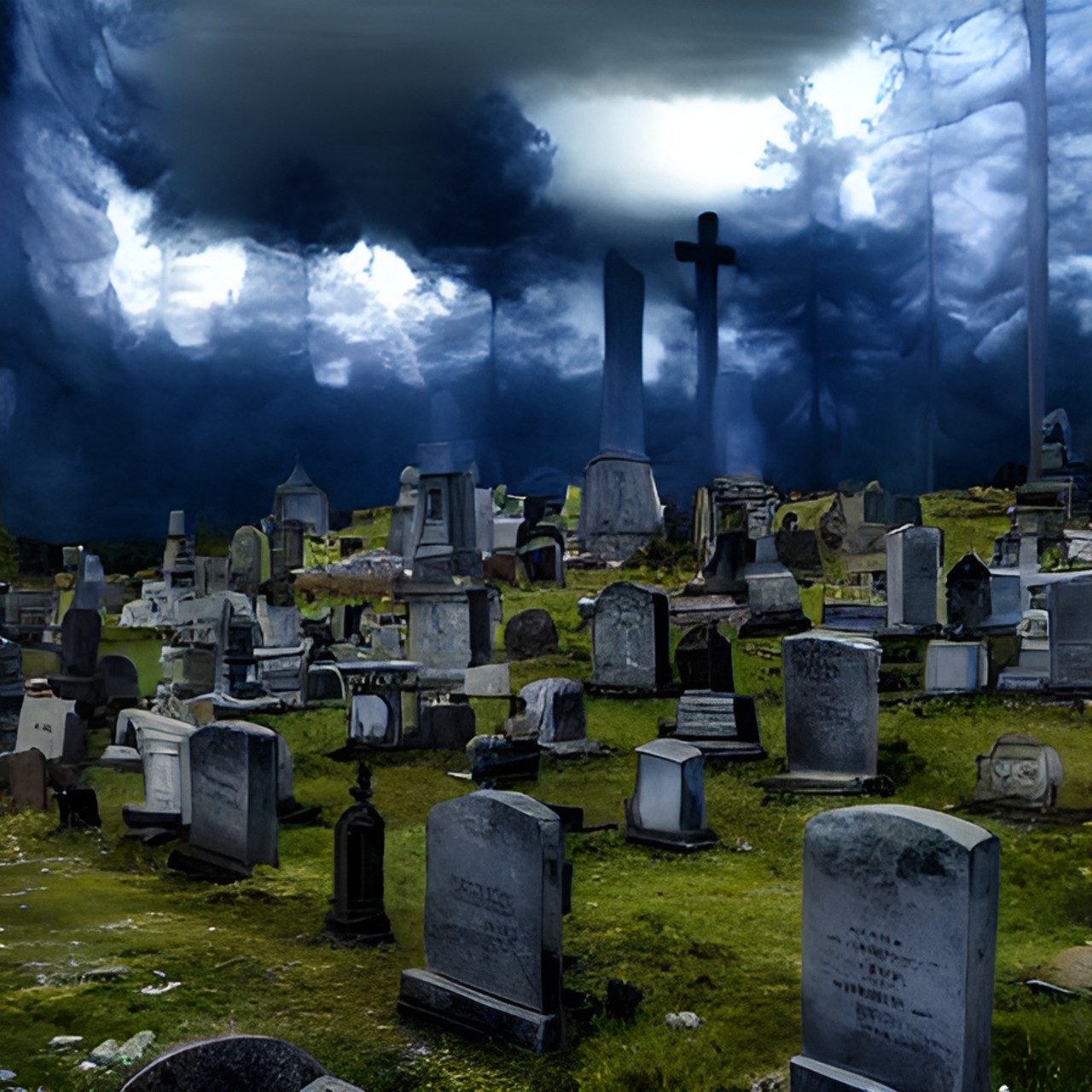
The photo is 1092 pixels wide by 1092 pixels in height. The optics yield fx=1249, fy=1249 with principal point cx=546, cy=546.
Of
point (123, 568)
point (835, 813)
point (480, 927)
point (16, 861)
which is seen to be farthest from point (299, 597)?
point (835, 813)

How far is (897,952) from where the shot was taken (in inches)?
150

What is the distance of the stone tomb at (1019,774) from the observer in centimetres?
709

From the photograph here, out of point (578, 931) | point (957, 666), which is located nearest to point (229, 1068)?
point (578, 931)

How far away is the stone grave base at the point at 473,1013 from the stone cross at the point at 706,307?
582 cm

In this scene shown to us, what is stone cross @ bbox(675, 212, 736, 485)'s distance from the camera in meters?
9.59

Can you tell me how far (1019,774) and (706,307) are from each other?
4.33 metres

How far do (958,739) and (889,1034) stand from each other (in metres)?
4.85

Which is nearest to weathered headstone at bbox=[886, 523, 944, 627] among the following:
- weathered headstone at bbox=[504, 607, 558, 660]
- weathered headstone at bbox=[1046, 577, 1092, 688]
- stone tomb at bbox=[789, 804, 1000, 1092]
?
weathered headstone at bbox=[1046, 577, 1092, 688]

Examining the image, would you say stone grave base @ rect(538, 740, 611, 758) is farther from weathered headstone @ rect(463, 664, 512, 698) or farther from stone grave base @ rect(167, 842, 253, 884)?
stone grave base @ rect(167, 842, 253, 884)

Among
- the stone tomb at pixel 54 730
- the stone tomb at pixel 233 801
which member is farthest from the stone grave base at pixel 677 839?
the stone tomb at pixel 54 730

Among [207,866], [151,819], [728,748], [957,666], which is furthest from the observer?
[957,666]

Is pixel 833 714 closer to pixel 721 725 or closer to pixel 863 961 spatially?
pixel 721 725

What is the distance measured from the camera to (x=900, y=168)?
369 inches

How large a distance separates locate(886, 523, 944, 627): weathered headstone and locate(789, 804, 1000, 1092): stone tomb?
5.55 meters
